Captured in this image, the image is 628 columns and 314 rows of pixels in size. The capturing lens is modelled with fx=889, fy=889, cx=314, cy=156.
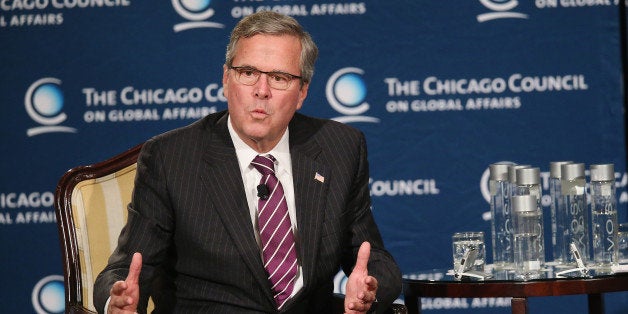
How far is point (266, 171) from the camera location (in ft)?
8.73

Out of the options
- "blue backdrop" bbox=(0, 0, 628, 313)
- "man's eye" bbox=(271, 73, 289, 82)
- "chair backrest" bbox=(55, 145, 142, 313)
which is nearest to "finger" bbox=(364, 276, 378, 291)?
"man's eye" bbox=(271, 73, 289, 82)

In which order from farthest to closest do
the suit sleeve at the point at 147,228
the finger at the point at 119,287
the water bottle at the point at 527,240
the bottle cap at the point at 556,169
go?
the bottle cap at the point at 556,169 < the water bottle at the point at 527,240 < the suit sleeve at the point at 147,228 < the finger at the point at 119,287

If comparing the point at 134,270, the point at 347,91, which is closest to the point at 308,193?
the point at 134,270

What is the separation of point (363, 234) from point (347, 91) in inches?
57.2

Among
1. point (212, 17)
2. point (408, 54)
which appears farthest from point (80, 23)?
point (408, 54)

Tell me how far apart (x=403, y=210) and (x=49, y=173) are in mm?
1654

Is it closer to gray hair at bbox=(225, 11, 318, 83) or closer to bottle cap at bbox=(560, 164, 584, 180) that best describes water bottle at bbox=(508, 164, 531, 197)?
bottle cap at bbox=(560, 164, 584, 180)

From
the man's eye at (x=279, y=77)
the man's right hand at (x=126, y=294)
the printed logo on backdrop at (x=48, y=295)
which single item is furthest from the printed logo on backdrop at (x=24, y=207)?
the man's right hand at (x=126, y=294)

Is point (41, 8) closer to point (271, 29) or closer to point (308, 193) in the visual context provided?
point (271, 29)

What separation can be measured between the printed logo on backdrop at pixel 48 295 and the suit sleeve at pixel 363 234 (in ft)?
6.16

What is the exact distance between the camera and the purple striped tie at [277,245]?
8.46 ft

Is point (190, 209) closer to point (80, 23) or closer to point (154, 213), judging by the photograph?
point (154, 213)

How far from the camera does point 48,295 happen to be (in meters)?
4.15

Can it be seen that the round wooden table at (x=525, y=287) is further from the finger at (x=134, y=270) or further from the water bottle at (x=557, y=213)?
the finger at (x=134, y=270)
